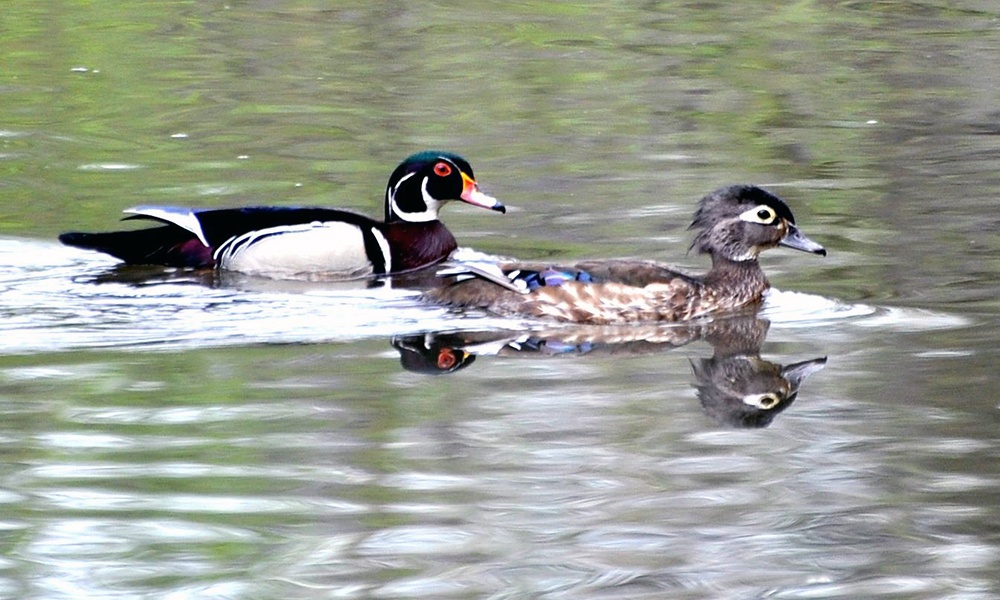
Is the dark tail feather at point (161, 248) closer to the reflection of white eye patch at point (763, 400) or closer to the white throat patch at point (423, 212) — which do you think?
the white throat patch at point (423, 212)

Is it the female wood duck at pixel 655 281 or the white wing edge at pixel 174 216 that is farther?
the white wing edge at pixel 174 216

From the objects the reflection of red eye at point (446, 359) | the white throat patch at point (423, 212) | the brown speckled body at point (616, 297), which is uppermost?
the white throat patch at point (423, 212)

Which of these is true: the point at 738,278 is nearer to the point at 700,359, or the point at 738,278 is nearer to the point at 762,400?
the point at 700,359

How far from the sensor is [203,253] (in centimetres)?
1165

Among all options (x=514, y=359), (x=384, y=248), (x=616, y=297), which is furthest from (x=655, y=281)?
(x=384, y=248)

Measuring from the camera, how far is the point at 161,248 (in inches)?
462

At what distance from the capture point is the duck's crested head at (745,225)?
1037 cm

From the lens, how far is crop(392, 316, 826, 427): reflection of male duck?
802cm

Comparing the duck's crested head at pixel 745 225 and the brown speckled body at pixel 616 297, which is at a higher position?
the duck's crested head at pixel 745 225

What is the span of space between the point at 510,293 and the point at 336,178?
4125 millimetres

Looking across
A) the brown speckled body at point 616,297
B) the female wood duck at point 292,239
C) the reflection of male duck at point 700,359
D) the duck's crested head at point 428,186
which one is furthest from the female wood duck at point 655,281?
the duck's crested head at point 428,186

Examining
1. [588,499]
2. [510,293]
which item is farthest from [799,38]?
[588,499]

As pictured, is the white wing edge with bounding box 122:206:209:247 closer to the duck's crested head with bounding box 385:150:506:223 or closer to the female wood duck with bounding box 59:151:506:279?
the female wood duck with bounding box 59:151:506:279

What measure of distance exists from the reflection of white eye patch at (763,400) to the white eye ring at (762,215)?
7.72 feet
